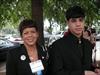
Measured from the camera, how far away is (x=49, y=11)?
8.74 m

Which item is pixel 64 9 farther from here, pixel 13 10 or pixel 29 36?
pixel 29 36

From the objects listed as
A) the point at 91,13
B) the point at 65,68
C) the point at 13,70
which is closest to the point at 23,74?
the point at 13,70

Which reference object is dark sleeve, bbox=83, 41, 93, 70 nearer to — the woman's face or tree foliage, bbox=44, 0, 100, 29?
the woman's face

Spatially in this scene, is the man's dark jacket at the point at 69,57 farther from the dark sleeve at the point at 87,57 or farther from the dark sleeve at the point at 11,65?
the dark sleeve at the point at 11,65

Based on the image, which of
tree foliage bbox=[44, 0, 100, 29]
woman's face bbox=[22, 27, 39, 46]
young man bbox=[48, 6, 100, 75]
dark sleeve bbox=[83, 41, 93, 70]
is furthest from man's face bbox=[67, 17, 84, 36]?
tree foliage bbox=[44, 0, 100, 29]

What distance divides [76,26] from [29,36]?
49 centimetres

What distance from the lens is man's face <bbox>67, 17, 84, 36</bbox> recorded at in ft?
10.7

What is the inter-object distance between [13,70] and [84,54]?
730mm

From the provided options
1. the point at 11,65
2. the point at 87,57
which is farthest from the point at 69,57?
the point at 11,65

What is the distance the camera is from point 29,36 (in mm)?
3426

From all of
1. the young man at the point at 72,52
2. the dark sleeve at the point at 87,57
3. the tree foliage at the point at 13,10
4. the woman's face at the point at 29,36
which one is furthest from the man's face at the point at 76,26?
the tree foliage at the point at 13,10

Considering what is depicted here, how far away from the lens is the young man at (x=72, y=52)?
10.8ft

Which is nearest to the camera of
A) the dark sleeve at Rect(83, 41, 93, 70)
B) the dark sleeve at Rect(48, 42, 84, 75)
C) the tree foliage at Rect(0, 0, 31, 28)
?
the dark sleeve at Rect(48, 42, 84, 75)

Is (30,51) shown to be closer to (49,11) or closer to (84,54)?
(84,54)
